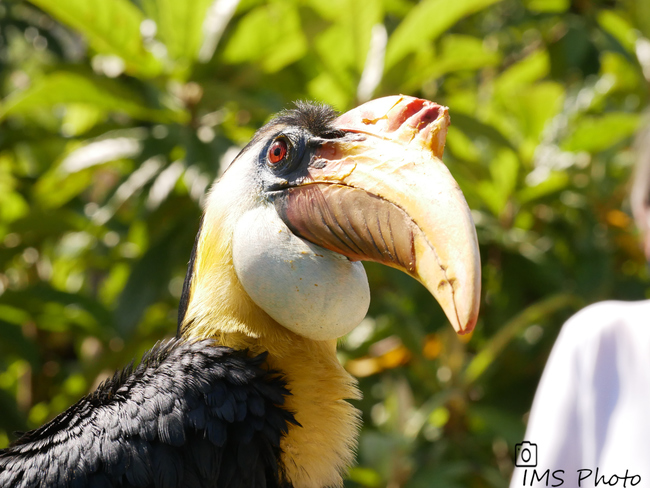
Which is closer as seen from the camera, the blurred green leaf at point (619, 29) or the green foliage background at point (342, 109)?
the green foliage background at point (342, 109)

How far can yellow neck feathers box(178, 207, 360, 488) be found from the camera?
1326mm

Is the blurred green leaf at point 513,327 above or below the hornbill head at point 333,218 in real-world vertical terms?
below

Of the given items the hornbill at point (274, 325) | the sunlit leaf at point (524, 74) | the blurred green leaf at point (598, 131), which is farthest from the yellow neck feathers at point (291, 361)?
the sunlit leaf at point (524, 74)

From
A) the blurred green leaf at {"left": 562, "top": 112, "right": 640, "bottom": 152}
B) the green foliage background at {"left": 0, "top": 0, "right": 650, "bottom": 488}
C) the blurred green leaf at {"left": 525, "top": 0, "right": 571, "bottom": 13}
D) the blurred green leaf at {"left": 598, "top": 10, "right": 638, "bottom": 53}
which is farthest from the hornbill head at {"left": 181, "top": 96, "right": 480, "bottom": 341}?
the blurred green leaf at {"left": 598, "top": 10, "right": 638, "bottom": 53}

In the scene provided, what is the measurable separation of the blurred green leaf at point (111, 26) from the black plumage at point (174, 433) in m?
1.52

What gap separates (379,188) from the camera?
117cm

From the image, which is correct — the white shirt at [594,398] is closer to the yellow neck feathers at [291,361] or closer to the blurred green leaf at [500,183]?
the yellow neck feathers at [291,361]

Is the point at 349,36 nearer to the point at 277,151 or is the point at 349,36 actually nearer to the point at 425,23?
the point at 425,23

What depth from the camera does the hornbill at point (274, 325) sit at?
3.89ft

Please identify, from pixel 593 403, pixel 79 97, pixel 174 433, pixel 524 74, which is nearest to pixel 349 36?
pixel 79 97

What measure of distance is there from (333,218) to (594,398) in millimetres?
830

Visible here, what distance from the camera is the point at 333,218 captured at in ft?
4.07

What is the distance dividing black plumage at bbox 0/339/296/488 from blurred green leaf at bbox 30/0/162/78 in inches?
59.8

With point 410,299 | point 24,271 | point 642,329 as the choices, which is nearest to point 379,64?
point 410,299
